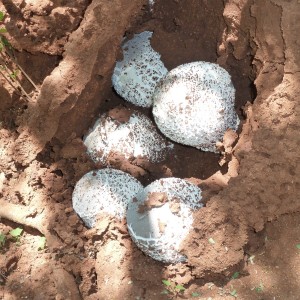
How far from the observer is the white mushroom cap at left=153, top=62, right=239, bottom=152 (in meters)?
2.30

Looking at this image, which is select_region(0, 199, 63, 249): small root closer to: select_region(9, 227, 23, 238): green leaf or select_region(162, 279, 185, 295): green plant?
select_region(9, 227, 23, 238): green leaf

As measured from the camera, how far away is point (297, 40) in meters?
2.07

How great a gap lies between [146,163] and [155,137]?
17cm

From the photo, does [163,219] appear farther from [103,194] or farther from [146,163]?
[146,163]

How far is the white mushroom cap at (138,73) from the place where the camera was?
2561 millimetres

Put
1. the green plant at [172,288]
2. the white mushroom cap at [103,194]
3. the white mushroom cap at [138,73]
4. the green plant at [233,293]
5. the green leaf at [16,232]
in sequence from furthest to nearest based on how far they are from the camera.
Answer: the white mushroom cap at [138,73]
the green leaf at [16,232]
the white mushroom cap at [103,194]
the green plant at [172,288]
the green plant at [233,293]

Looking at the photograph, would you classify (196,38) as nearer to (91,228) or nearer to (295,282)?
(91,228)

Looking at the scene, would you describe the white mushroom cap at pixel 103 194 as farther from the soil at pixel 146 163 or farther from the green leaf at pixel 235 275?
the green leaf at pixel 235 275

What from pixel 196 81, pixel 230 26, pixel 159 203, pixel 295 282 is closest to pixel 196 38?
pixel 230 26

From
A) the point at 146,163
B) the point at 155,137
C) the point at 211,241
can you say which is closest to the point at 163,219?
the point at 211,241

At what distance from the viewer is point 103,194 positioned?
2305mm

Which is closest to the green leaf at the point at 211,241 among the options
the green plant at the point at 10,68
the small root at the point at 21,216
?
the small root at the point at 21,216

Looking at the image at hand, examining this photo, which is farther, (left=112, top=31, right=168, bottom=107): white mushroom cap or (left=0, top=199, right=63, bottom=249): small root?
(left=112, top=31, right=168, bottom=107): white mushroom cap

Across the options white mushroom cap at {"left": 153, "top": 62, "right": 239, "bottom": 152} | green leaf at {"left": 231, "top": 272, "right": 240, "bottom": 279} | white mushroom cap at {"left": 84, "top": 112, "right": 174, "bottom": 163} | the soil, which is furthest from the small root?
green leaf at {"left": 231, "top": 272, "right": 240, "bottom": 279}
